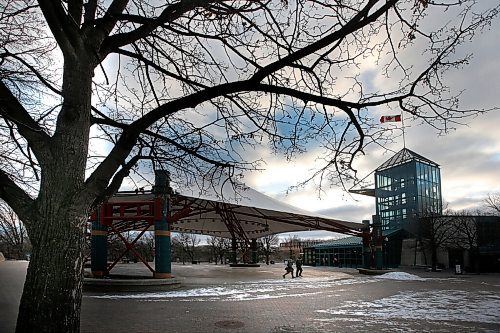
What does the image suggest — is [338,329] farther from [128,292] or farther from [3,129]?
[128,292]

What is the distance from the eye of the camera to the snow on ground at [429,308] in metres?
11.5

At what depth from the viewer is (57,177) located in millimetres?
5484

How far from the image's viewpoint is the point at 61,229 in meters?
5.27

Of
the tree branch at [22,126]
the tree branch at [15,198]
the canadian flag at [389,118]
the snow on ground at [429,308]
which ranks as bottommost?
the snow on ground at [429,308]

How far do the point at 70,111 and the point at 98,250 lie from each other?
686 inches

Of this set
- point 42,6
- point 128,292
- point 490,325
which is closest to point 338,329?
point 490,325

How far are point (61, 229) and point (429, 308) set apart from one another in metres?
11.4

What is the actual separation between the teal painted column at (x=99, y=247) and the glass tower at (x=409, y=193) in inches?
1215

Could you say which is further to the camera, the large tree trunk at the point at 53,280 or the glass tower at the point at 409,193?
the glass tower at the point at 409,193

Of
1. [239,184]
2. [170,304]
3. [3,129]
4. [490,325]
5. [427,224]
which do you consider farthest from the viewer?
[427,224]

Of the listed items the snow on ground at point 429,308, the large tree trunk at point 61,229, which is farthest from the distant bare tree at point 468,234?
the large tree trunk at point 61,229

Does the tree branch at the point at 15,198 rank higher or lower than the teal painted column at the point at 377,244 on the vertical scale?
higher

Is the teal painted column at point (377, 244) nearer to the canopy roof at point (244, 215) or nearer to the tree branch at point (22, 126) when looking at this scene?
the canopy roof at point (244, 215)

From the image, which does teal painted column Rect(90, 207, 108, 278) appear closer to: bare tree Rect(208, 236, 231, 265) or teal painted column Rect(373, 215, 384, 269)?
teal painted column Rect(373, 215, 384, 269)
